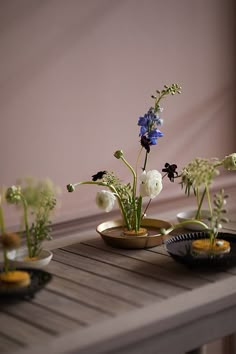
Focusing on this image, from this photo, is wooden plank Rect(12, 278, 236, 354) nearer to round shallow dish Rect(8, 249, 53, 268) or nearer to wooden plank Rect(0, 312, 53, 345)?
wooden plank Rect(0, 312, 53, 345)

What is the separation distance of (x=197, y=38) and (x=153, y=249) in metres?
1.14

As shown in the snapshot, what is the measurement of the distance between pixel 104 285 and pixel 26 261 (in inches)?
9.1

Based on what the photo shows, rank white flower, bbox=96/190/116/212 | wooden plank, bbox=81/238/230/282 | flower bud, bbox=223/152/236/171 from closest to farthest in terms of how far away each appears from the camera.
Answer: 1. wooden plank, bbox=81/238/230/282
2. white flower, bbox=96/190/116/212
3. flower bud, bbox=223/152/236/171

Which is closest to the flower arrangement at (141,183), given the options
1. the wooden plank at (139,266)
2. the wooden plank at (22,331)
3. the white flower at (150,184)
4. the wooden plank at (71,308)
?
the white flower at (150,184)

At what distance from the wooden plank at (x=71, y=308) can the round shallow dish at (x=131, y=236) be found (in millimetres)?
411

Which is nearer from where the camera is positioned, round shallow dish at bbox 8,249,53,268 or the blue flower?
round shallow dish at bbox 8,249,53,268

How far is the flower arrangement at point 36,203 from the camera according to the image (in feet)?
6.48

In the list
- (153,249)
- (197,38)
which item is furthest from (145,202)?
(197,38)

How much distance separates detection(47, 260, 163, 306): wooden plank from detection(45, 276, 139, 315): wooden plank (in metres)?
0.01

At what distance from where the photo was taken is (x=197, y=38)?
3.17m

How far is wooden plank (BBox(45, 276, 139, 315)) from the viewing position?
1880mm

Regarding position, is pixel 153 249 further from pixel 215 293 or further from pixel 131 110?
pixel 131 110

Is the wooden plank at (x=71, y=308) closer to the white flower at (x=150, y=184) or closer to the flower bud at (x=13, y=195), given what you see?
the flower bud at (x=13, y=195)

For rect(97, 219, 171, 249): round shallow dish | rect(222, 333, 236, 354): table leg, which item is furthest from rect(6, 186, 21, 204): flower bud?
rect(222, 333, 236, 354): table leg
